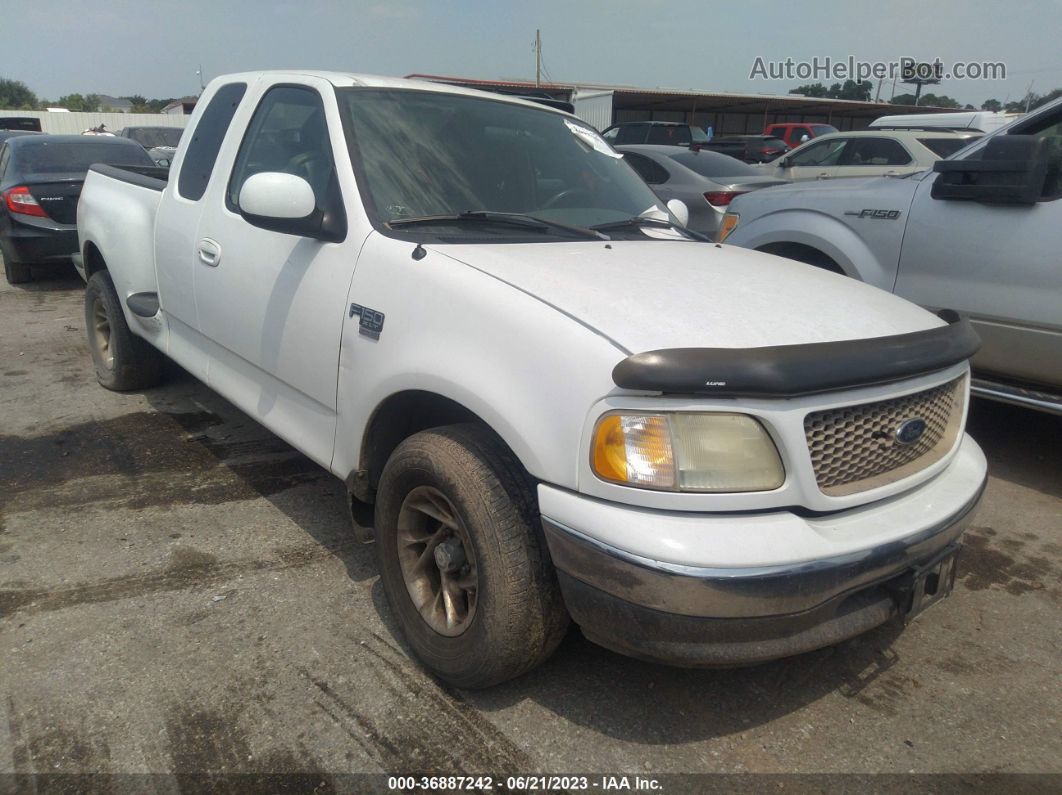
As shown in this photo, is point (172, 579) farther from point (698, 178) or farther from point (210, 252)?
point (698, 178)

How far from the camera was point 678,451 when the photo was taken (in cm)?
200

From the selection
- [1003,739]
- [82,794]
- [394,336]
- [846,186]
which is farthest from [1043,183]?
[82,794]

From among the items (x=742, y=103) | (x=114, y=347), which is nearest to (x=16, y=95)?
(x=742, y=103)

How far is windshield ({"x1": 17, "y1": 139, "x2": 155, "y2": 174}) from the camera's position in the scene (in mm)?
9172

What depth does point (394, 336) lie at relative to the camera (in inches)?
99.7

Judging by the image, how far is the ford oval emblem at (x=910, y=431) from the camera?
7.42 ft

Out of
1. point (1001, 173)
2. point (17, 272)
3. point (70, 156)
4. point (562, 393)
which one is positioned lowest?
point (17, 272)

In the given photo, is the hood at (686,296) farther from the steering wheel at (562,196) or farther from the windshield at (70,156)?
the windshield at (70,156)

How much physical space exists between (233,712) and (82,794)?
16.7 inches

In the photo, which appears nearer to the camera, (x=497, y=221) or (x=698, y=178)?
(x=497, y=221)

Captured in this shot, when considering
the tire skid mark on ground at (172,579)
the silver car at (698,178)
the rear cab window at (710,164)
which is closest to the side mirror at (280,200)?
the tire skid mark on ground at (172,579)

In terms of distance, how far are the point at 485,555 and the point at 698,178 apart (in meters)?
8.28

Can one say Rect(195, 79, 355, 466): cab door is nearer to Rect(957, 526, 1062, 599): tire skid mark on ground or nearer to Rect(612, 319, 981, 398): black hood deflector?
Rect(612, 319, 981, 398): black hood deflector

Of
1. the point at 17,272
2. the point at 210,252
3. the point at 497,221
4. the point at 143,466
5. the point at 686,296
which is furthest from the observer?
the point at 17,272
